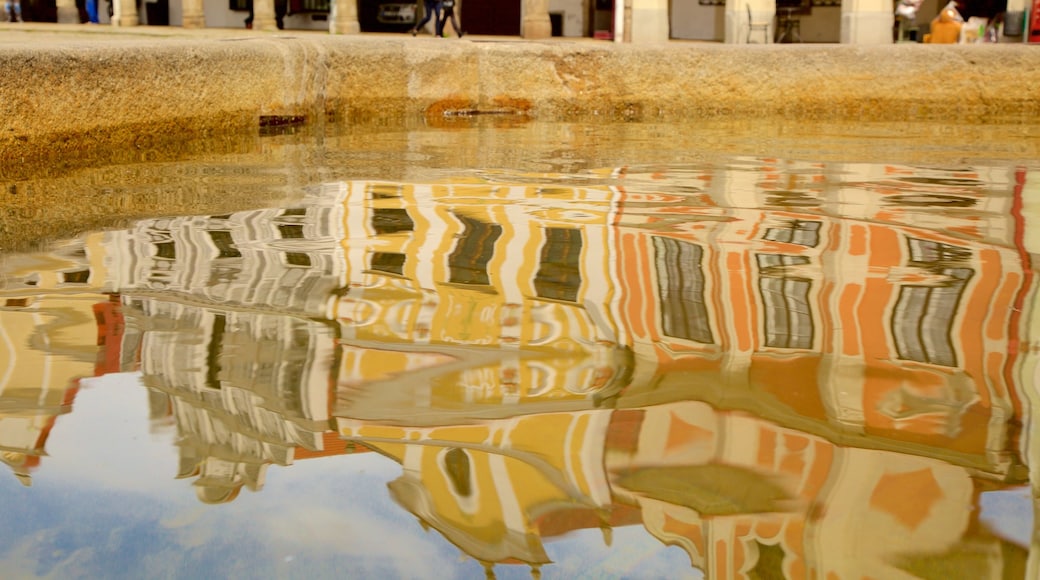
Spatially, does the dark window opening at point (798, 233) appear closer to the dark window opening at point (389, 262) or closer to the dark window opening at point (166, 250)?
the dark window opening at point (389, 262)

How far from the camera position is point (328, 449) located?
5.72ft

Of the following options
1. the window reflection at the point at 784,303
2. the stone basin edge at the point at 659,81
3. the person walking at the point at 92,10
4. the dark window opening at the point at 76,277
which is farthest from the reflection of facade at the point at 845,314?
the person walking at the point at 92,10

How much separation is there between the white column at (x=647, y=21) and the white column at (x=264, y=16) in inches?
236

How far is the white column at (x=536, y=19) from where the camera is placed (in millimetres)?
16672

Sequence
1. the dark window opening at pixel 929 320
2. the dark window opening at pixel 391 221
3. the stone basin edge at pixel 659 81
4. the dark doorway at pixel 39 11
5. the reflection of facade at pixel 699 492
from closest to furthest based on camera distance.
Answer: the reflection of facade at pixel 699 492 → the dark window opening at pixel 929 320 → the dark window opening at pixel 391 221 → the stone basin edge at pixel 659 81 → the dark doorway at pixel 39 11

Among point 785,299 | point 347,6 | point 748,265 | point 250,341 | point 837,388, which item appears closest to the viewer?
point 837,388

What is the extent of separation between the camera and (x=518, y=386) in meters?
2.01

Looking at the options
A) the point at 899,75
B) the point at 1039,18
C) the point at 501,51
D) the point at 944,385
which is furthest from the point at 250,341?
the point at 1039,18

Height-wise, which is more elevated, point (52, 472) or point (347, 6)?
point (347, 6)

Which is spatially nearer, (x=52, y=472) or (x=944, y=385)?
(x=52, y=472)

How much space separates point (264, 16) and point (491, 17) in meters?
4.12

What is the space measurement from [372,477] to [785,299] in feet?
3.85

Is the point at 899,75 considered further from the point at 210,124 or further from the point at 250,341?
the point at 250,341

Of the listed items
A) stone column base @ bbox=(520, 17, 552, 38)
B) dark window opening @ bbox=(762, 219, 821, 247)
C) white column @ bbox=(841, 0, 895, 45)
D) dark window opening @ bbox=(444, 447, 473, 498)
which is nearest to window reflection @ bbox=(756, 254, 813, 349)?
dark window opening @ bbox=(762, 219, 821, 247)
